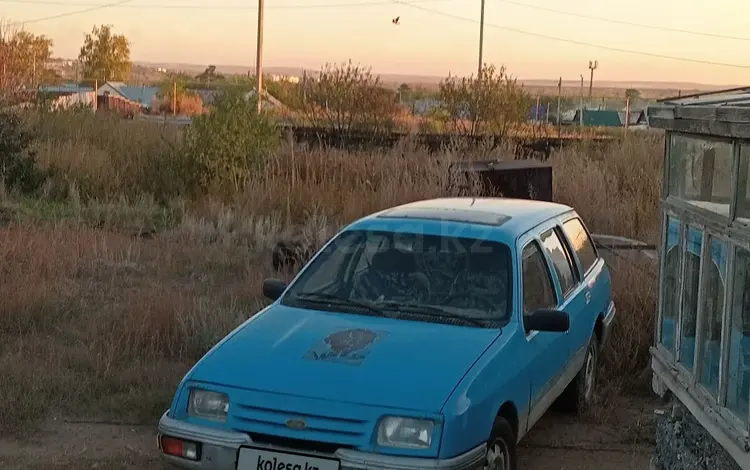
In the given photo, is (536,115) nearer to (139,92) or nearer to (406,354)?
(406,354)

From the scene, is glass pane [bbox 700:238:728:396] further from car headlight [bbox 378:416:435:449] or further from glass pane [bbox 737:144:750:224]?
car headlight [bbox 378:416:435:449]

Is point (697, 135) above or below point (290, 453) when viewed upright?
above

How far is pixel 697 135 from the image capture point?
14.1 ft

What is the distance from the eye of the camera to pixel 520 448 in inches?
221

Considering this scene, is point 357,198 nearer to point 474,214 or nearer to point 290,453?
point 474,214

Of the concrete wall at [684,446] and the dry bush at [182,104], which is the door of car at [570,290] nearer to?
the concrete wall at [684,446]

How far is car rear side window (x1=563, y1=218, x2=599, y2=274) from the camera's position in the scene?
6.49 m

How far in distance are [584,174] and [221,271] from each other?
21.7ft

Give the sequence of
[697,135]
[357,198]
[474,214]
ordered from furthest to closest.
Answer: [357,198]
[474,214]
[697,135]

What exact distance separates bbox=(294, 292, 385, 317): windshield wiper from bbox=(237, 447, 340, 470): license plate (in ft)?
4.03

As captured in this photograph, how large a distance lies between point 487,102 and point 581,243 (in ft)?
52.0

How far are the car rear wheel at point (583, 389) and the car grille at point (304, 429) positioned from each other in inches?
102

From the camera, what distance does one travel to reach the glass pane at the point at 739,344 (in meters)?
3.71

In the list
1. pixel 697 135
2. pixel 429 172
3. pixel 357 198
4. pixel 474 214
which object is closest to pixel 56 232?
pixel 357 198
